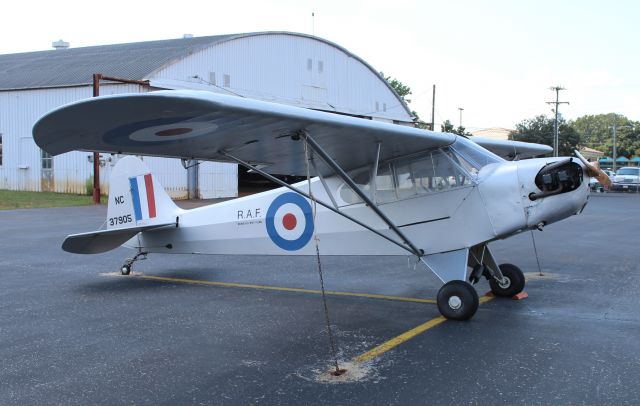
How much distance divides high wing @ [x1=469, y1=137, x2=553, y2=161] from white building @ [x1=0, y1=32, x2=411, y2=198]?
20.8 m

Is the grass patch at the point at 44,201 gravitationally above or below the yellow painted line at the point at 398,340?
above

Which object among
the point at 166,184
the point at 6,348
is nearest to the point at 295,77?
the point at 166,184

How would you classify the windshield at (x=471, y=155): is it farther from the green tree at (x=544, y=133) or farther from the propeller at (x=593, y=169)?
the green tree at (x=544, y=133)

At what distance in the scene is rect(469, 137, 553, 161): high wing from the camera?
9859 mm

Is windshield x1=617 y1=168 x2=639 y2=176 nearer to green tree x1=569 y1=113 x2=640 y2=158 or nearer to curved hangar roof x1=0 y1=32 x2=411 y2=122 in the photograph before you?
curved hangar roof x1=0 y1=32 x2=411 y2=122

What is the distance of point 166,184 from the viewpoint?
96.5 feet

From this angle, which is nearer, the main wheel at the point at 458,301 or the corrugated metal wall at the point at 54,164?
the main wheel at the point at 458,301

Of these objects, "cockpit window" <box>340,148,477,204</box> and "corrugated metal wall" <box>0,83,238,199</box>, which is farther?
"corrugated metal wall" <box>0,83,238,199</box>

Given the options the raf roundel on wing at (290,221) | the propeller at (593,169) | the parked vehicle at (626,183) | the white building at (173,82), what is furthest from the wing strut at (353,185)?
the parked vehicle at (626,183)

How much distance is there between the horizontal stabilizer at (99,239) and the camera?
8.43m

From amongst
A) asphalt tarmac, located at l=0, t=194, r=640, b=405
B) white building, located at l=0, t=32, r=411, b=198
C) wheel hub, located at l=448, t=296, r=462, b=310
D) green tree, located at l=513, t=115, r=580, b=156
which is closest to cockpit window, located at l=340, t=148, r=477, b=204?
wheel hub, located at l=448, t=296, r=462, b=310

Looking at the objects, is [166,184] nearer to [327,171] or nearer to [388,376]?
[327,171]

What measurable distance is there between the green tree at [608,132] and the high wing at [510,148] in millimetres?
91333

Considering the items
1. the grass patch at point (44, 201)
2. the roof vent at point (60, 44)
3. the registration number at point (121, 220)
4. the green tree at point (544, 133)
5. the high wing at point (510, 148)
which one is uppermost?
the roof vent at point (60, 44)
